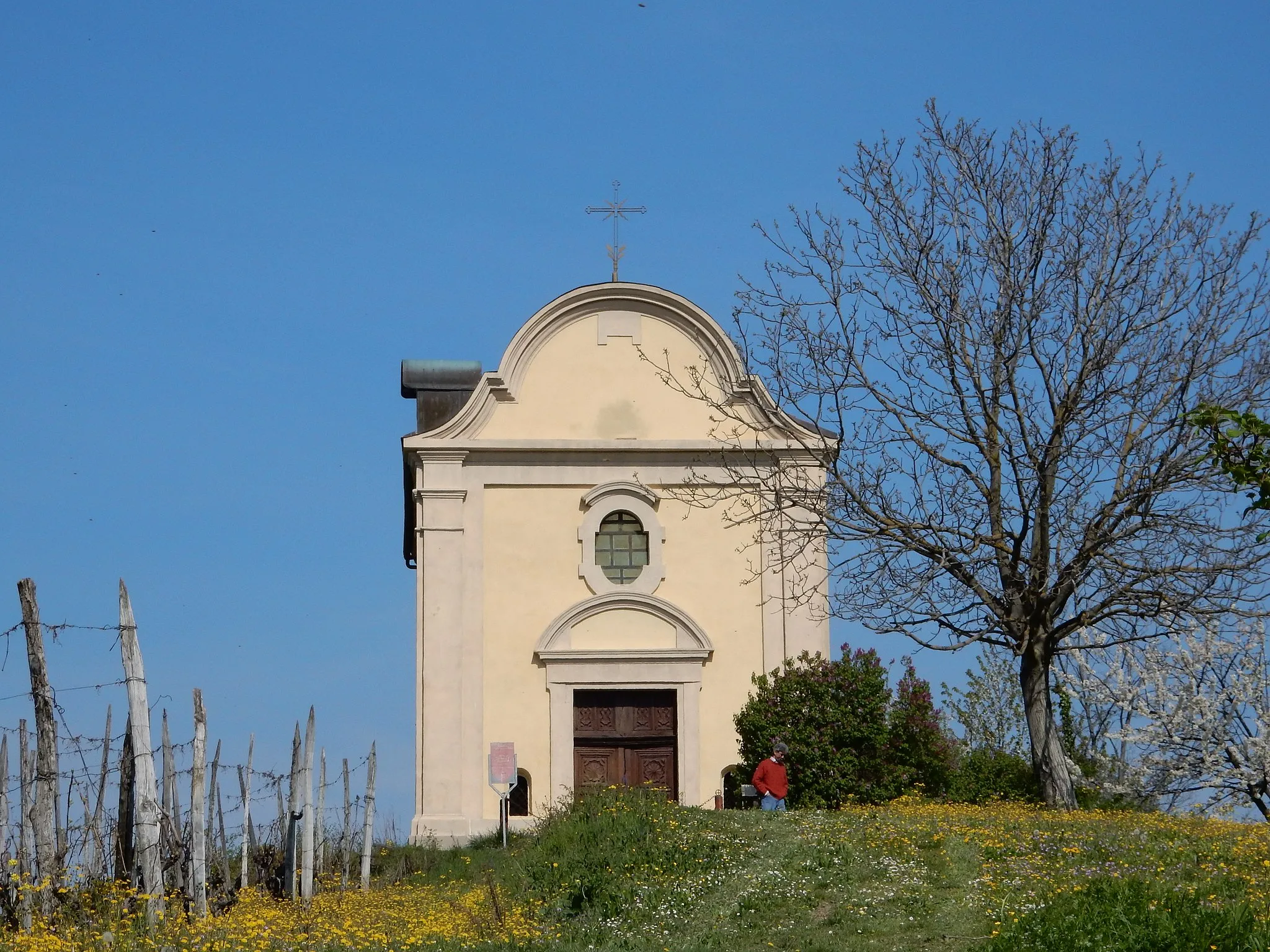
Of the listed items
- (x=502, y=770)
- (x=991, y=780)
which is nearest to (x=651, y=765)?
(x=502, y=770)

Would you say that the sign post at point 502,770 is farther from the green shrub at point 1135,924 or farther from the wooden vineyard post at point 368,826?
the green shrub at point 1135,924

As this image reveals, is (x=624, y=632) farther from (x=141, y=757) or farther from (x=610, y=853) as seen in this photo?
(x=141, y=757)

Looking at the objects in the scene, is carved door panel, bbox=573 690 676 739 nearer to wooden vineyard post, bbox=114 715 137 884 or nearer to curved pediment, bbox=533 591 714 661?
curved pediment, bbox=533 591 714 661

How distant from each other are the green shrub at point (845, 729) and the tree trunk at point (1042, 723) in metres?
2.32

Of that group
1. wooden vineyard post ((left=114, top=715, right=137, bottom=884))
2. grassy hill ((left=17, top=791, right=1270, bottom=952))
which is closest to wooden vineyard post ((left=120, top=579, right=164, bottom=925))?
grassy hill ((left=17, top=791, right=1270, bottom=952))

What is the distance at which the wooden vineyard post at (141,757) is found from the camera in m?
15.7

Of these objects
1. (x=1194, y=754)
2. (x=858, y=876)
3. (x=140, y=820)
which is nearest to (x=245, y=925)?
(x=140, y=820)

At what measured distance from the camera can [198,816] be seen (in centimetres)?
1758

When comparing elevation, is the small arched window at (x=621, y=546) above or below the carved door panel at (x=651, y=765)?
above

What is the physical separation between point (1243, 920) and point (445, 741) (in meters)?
14.8

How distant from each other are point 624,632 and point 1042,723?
6.84 m

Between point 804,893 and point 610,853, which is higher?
point 610,853

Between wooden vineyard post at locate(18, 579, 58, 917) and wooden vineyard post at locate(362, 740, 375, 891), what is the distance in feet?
18.2

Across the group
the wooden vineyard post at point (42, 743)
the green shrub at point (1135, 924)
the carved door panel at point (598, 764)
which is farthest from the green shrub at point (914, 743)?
the wooden vineyard post at point (42, 743)
